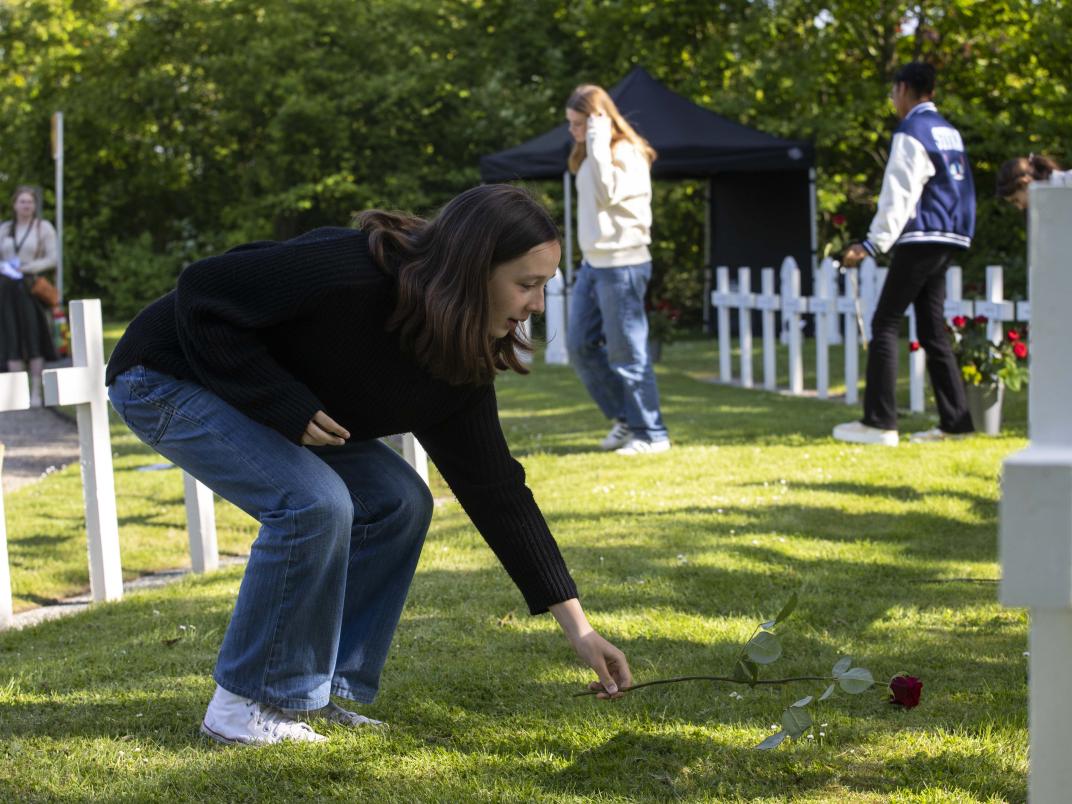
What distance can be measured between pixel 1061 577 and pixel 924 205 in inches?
244

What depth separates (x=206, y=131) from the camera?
86.1 ft

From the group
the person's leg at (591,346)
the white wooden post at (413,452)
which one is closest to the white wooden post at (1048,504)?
the white wooden post at (413,452)

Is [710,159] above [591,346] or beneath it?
above

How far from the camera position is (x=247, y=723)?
9.94 ft

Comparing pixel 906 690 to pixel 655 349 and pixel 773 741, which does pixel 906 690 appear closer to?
pixel 773 741

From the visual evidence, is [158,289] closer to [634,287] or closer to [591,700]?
[634,287]

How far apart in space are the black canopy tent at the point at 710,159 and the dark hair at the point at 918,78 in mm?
6250

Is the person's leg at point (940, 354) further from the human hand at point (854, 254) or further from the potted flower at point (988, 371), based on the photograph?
the human hand at point (854, 254)

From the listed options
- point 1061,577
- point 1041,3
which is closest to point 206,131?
point 1041,3

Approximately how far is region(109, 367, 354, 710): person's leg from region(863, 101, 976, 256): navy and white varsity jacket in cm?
496

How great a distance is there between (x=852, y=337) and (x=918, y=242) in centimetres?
274

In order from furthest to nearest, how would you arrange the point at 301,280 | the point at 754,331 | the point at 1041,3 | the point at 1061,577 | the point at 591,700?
1. the point at 754,331
2. the point at 1041,3
3. the point at 591,700
4. the point at 301,280
5. the point at 1061,577

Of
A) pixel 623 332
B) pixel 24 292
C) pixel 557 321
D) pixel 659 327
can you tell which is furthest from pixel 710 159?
pixel 623 332

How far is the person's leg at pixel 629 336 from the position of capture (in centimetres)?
730
